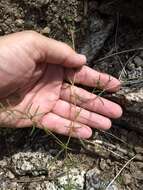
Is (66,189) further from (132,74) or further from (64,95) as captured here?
(132,74)

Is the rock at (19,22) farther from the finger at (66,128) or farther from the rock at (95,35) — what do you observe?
the finger at (66,128)

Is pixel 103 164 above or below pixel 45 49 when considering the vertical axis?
below

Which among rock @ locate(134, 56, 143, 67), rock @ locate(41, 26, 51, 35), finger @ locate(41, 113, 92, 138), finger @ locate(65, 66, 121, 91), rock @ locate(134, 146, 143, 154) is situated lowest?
rock @ locate(134, 146, 143, 154)

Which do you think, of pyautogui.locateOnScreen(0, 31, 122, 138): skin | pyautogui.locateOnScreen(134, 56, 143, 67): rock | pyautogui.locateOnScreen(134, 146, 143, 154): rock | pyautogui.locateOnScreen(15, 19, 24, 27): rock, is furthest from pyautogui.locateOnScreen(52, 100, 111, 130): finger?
pyautogui.locateOnScreen(15, 19, 24, 27): rock

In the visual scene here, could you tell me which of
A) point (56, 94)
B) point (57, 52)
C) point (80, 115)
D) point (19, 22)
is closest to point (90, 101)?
point (80, 115)

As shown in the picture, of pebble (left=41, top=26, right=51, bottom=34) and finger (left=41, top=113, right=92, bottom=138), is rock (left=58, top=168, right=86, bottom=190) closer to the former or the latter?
finger (left=41, top=113, right=92, bottom=138)

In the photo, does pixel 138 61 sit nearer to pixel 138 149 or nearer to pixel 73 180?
pixel 138 149

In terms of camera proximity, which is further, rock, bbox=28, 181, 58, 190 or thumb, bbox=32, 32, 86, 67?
rock, bbox=28, 181, 58, 190
